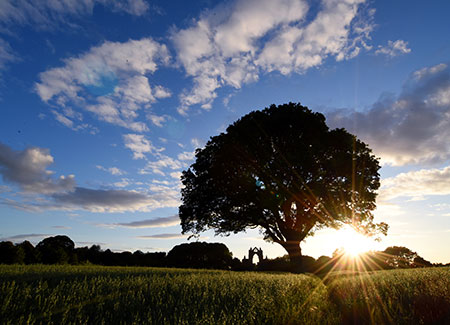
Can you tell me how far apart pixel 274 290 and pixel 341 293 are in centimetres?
426

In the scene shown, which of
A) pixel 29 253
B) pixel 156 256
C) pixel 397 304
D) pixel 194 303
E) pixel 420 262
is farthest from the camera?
pixel 420 262

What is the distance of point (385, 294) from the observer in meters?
9.83

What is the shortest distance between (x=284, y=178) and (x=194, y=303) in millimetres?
18180

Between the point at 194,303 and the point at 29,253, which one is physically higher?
the point at 29,253

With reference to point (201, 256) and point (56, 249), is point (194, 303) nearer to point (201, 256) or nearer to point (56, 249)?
point (56, 249)

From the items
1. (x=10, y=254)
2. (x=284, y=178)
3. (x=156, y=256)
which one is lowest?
(x=10, y=254)

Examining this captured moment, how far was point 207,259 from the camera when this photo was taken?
37.5 metres

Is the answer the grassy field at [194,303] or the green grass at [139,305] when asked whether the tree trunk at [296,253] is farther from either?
the green grass at [139,305]

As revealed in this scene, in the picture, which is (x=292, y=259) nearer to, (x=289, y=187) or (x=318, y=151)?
Answer: (x=289, y=187)

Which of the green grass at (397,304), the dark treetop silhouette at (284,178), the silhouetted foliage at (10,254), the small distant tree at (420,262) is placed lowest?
the green grass at (397,304)

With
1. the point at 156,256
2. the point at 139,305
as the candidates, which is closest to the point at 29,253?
the point at 156,256

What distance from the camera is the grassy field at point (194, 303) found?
5191mm

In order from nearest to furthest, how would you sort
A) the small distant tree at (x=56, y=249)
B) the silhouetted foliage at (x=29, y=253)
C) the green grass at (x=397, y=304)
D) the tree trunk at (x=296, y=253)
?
the green grass at (x=397, y=304), the tree trunk at (x=296, y=253), the silhouetted foliage at (x=29, y=253), the small distant tree at (x=56, y=249)

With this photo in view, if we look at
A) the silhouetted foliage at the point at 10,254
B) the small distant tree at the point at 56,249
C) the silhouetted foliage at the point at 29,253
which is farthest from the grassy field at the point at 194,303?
the silhouetted foliage at the point at 29,253
